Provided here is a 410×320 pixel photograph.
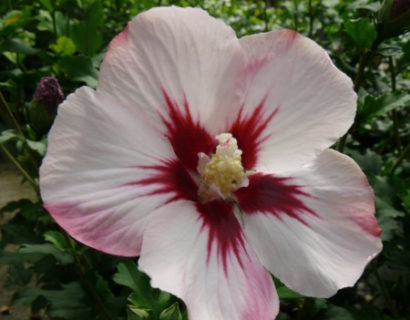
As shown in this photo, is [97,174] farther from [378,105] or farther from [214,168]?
[378,105]

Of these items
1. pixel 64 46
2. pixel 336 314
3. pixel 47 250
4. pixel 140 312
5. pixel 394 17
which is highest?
pixel 394 17

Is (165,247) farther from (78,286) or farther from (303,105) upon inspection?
(78,286)

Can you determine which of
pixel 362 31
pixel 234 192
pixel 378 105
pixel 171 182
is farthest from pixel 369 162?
pixel 171 182

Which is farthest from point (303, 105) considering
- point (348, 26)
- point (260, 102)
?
point (348, 26)

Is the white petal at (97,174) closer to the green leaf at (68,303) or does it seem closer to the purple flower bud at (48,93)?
the purple flower bud at (48,93)

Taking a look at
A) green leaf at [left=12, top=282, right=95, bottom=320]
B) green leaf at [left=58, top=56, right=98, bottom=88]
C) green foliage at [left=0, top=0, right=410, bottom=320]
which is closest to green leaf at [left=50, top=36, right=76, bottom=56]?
green foliage at [left=0, top=0, right=410, bottom=320]

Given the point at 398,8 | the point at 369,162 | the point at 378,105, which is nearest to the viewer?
the point at 398,8
